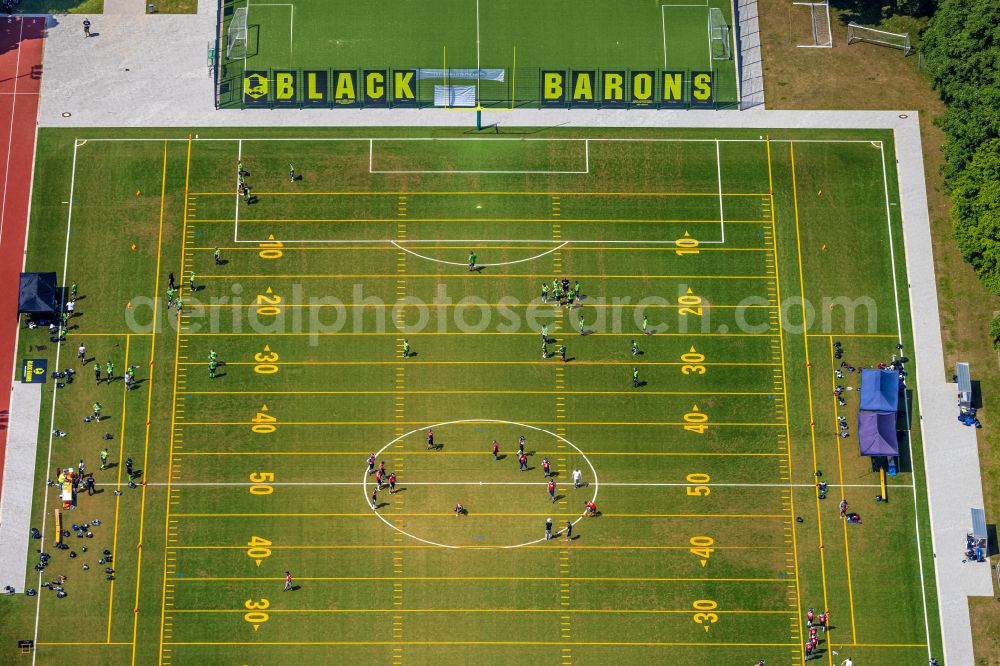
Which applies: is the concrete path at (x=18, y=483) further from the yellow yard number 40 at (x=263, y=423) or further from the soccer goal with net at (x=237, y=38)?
the soccer goal with net at (x=237, y=38)

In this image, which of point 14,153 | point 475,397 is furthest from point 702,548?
point 14,153

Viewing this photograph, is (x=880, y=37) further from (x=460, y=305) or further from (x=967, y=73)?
(x=460, y=305)

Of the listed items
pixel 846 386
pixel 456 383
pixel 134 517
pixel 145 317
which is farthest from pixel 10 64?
pixel 846 386

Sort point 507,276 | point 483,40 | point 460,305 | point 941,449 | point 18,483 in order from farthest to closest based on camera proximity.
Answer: point 483,40 < point 507,276 < point 460,305 < point 941,449 < point 18,483

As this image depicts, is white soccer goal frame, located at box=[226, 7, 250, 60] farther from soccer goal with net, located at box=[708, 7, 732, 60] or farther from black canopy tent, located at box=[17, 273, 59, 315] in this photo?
soccer goal with net, located at box=[708, 7, 732, 60]

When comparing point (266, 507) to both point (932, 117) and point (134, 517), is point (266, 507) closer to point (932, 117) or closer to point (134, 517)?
point (134, 517)

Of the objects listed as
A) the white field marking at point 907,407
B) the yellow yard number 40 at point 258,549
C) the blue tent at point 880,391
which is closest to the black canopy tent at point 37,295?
the yellow yard number 40 at point 258,549
